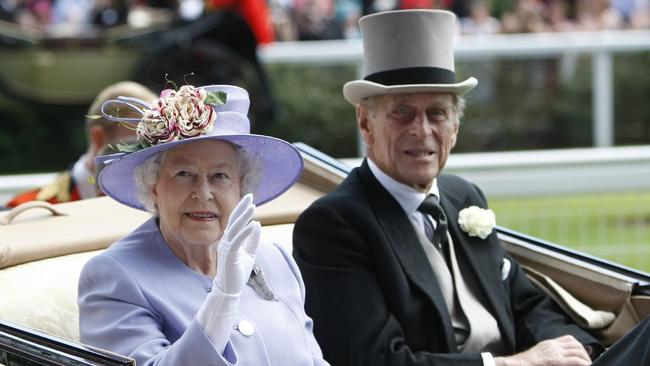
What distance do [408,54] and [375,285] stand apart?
2.53 feet

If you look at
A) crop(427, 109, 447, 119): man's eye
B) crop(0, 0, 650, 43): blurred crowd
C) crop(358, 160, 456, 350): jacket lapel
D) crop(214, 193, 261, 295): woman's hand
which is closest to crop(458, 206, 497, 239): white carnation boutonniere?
crop(358, 160, 456, 350): jacket lapel

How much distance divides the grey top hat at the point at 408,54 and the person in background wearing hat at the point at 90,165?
58.7 inches

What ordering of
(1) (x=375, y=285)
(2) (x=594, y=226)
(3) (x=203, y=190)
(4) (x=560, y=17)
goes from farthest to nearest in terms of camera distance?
(4) (x=560, y=17), (2) (x=594, y=226), (1) (x=375, y=285), (3) (x=203, y=190)

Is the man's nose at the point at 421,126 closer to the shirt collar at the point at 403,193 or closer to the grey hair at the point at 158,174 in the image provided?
the shirt collar at the point at 403,193

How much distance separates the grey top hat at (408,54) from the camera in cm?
398

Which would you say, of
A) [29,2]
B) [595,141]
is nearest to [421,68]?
[595,141]

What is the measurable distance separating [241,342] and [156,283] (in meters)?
0.26

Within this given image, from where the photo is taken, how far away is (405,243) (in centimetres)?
387

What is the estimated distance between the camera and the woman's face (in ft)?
10.7

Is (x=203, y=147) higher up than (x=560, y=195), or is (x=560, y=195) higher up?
(x=203, y=147)

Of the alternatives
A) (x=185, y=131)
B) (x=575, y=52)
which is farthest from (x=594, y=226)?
(x=185, y=131)

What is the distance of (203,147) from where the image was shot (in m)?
3.29

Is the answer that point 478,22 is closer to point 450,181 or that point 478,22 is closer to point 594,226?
point 594,226

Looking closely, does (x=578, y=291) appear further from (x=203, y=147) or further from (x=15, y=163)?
(x=15, y=163)
